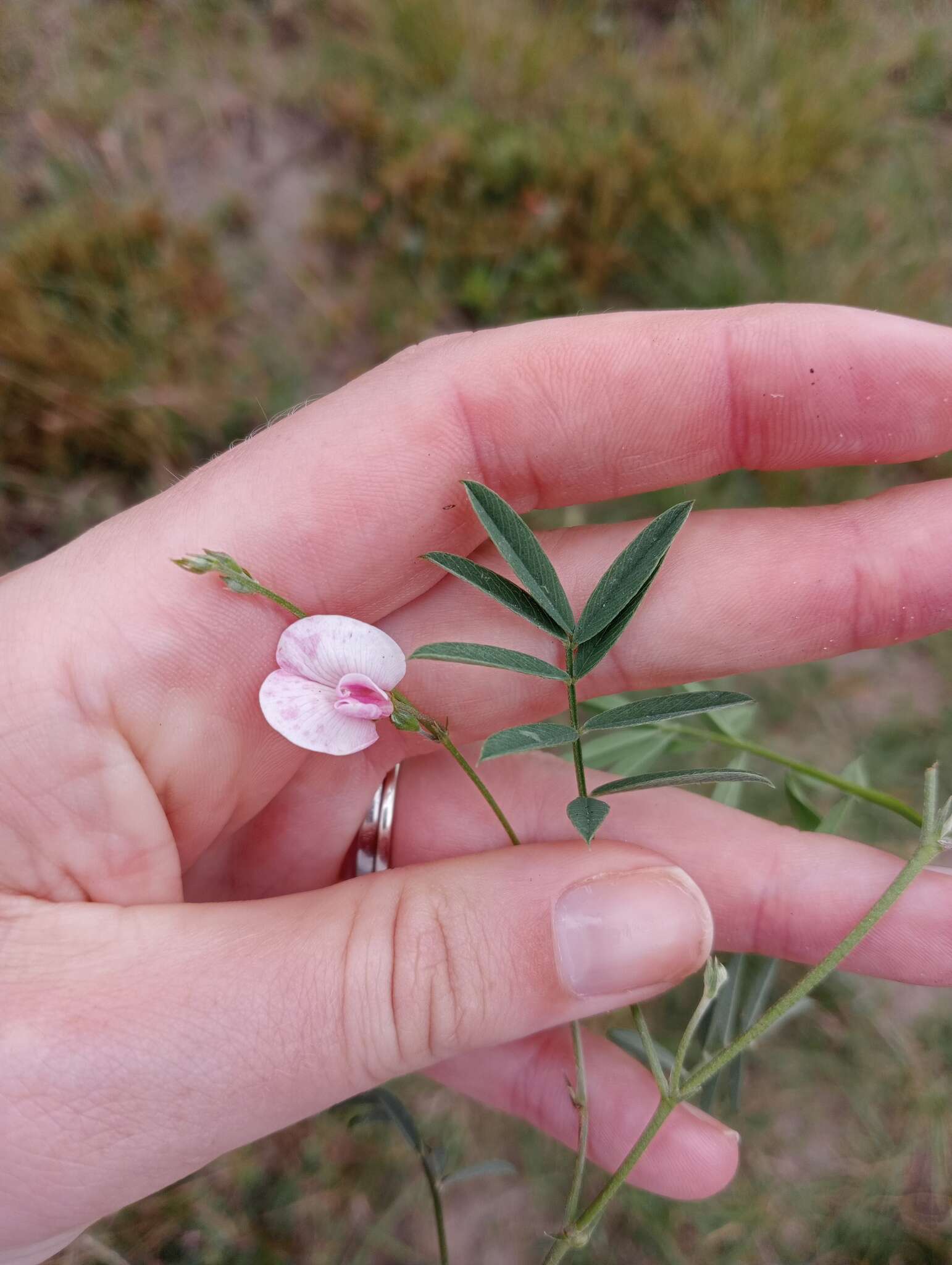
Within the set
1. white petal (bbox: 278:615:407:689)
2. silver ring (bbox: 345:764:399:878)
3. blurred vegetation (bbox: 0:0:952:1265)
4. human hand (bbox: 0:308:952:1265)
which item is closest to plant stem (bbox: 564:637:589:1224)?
human hand (bbox: 0:308:952:1265)

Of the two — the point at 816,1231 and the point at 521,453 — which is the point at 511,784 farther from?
the point at 816,1231

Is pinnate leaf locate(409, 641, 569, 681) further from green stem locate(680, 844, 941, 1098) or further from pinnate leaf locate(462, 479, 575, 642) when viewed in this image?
Result: green stem locate(680, 844, 941, 1098)

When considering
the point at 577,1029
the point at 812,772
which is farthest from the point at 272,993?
the point at 812,772

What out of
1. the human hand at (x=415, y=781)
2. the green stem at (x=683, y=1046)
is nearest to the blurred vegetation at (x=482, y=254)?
the human hand at (x=415, y=781)

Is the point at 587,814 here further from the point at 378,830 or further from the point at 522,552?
the point at 378,830

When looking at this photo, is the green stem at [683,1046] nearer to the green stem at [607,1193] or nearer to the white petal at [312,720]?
the green stem at [607,1193]

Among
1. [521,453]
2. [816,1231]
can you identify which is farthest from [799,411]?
[816,1231]
